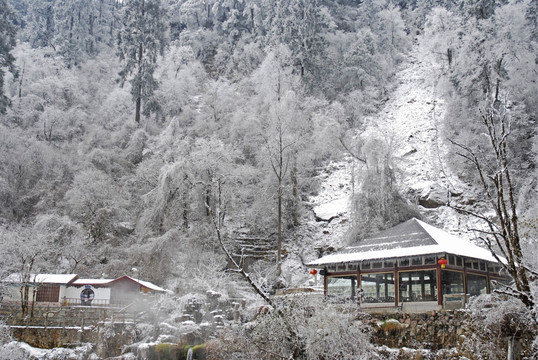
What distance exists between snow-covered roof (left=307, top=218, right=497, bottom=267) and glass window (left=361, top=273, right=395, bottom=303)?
1.30 metres

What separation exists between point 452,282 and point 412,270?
2.22 meters

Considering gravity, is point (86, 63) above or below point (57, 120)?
above

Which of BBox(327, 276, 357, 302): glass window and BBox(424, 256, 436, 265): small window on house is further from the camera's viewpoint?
BBox(327, 276, 357, 302): glass window

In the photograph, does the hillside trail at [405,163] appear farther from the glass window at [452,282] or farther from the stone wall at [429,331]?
the stone wall at [429,331]

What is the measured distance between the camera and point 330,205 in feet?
114

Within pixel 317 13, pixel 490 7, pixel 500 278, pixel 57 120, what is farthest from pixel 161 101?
pixel 500 278

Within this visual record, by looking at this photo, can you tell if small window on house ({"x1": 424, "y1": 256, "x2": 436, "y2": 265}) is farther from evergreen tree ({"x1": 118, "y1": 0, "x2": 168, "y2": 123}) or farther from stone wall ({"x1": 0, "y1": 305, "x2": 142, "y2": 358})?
evergreen tree ({"x1": 118, "y1": 0, "x2": 168, "y2": 123})

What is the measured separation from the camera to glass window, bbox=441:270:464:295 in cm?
1972

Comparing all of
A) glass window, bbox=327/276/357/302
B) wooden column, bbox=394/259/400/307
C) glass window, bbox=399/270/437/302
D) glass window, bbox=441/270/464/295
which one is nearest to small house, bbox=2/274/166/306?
glass window, bbox=327/276/357/302

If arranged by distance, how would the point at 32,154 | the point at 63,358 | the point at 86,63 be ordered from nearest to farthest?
the point at 63,358
the point at 32,154
the point at 86,63

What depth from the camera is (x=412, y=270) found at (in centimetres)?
1920

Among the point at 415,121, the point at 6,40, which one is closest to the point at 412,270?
the point at 415,121

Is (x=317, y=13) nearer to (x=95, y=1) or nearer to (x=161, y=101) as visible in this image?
(x=161, y=101)

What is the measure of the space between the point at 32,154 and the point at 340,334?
32.5m
